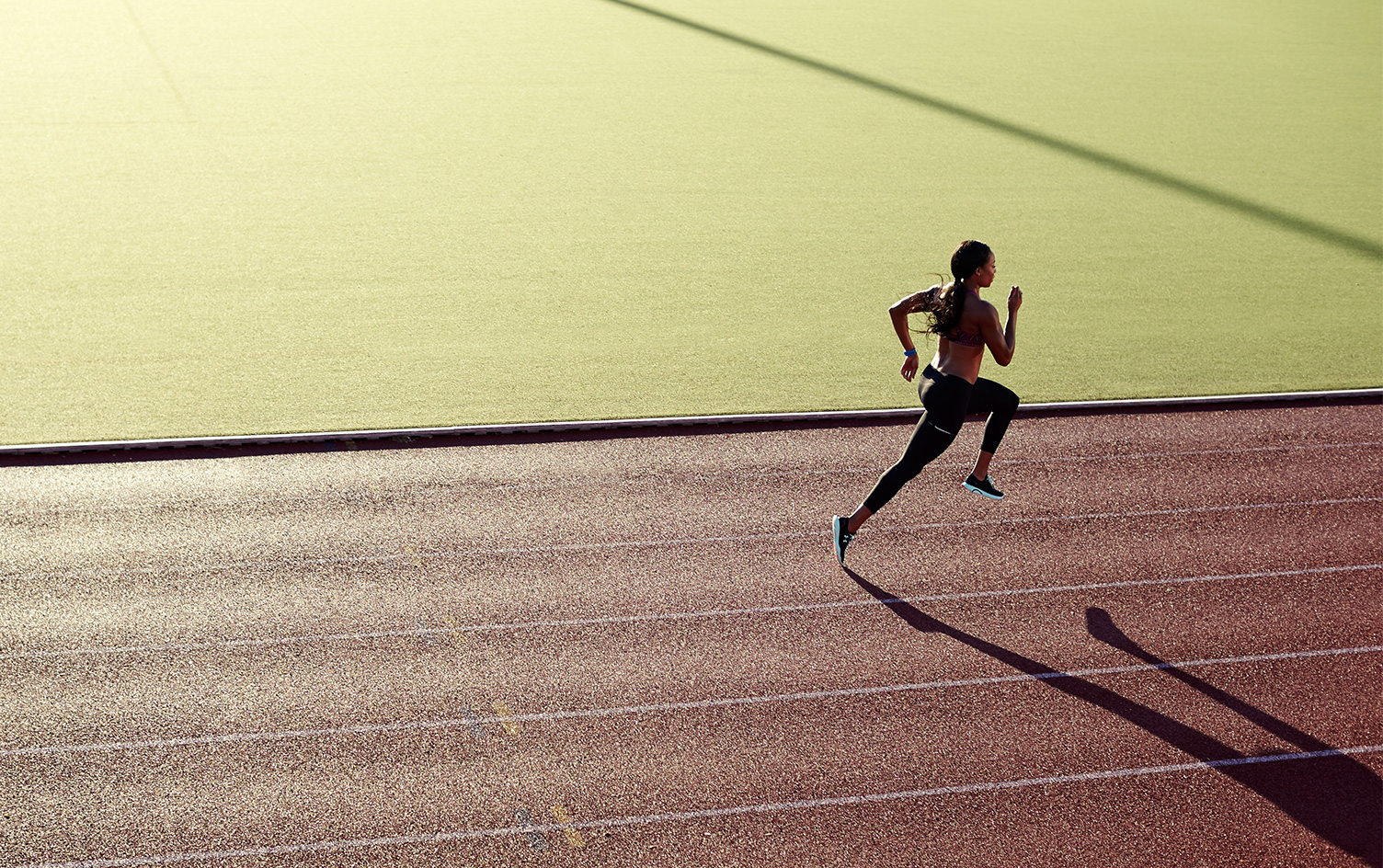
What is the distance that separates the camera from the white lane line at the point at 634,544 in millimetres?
6211

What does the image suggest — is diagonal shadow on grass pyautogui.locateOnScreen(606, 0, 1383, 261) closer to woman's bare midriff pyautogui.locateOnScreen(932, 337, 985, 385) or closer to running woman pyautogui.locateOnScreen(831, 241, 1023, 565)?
running woman pyautogui.locateOnScreen(831, 241, 1023, 565)

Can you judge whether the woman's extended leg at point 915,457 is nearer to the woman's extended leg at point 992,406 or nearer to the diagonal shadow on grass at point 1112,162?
the woman's extended leg at point 992,406

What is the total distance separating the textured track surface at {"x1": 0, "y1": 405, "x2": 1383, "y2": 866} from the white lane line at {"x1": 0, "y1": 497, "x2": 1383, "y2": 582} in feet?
0.07

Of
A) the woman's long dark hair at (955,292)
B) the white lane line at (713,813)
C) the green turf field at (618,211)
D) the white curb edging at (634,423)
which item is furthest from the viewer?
the green turf field at (618,211)

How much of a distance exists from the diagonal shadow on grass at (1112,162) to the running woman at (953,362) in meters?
7.47

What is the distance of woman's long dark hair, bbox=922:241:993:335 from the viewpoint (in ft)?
20.1

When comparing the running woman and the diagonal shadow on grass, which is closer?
the running woman

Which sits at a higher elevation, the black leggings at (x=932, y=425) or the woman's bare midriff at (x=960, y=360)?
the woman's bare midriff at (x=960, y=360)

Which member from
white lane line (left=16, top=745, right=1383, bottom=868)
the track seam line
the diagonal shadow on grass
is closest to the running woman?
the track seam line

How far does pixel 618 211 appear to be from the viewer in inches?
471

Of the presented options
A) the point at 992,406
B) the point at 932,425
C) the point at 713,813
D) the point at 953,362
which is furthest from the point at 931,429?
the point at 713,813

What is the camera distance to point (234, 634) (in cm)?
579

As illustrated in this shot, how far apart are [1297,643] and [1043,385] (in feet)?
9.90

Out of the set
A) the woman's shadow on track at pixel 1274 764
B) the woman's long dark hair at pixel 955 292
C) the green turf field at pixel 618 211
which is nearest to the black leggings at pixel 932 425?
the woman's long dark hair at pixel 955 292
